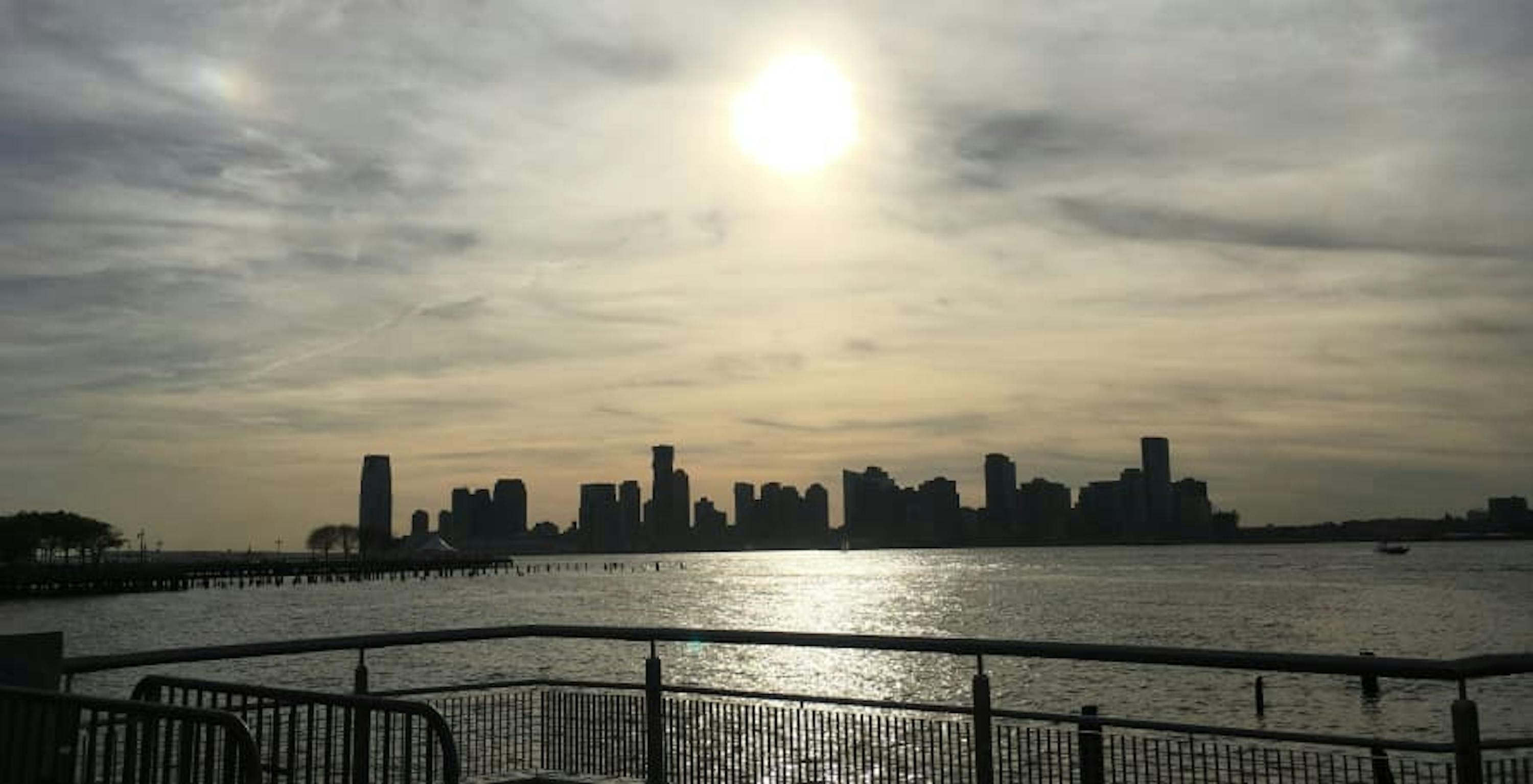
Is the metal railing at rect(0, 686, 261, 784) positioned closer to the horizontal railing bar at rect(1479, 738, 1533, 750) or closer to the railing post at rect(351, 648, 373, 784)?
the railing post at rect(351, 648, 373, 784)

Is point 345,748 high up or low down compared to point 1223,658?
down

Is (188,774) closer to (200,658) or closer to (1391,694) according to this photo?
(200,658)

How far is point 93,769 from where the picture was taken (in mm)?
6793

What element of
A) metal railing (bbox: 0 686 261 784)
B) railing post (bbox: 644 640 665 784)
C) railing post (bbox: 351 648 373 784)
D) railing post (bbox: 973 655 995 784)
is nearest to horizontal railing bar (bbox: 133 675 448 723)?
metal railing (bbox: 0 686 261 784)

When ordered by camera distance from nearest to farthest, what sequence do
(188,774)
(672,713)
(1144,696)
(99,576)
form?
(188,774) < (672,713) < (1144,696) < (99,576)

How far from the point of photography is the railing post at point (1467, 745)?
20.0ft

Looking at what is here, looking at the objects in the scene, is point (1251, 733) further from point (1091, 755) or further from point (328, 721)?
point (328, 721)

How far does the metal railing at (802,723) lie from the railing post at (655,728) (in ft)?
0.04

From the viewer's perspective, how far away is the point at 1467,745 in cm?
612

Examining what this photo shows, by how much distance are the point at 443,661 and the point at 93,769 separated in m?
60.8

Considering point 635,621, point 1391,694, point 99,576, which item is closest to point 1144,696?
point 1391,694

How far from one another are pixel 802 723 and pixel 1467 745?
431 cm

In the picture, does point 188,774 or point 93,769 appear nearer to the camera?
point 188,774

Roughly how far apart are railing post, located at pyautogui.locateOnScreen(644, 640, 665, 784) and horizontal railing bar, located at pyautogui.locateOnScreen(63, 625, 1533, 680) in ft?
1.04
